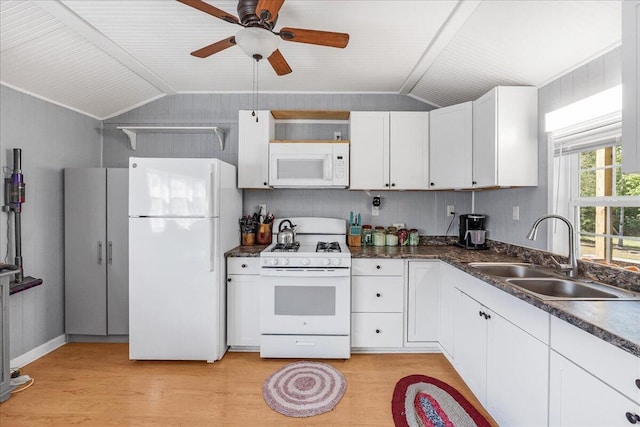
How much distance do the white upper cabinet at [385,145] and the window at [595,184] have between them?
1026mm

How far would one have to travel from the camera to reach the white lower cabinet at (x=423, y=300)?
273 cm

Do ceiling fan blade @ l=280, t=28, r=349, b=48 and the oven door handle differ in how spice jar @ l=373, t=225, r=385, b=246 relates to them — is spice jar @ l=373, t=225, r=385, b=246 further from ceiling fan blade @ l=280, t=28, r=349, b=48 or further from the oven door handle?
ceiling fan blade @ l=280, t=28, r=349, b=48

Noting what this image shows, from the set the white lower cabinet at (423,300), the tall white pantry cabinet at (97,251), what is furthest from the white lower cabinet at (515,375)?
the tall white pantry cabinet at (97,251)

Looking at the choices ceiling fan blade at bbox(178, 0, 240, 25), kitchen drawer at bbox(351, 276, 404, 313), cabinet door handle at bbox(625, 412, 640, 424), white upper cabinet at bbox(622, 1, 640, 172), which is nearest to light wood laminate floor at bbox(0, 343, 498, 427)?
kitchen drawer at bbox(351, 276, 404, 313)

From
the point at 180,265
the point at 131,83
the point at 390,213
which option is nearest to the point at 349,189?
the point at 390,213

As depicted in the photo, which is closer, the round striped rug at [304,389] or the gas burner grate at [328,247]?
the round striped rug at [304,389]

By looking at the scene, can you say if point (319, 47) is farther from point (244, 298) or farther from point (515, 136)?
point (244, 298)

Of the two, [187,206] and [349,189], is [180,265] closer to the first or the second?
[187,206]

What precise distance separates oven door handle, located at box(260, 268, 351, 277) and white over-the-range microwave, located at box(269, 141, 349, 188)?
0.83 meters

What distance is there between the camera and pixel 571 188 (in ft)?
7.30

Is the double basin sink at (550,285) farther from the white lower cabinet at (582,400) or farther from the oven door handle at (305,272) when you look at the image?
the oven door handle at (305,272)

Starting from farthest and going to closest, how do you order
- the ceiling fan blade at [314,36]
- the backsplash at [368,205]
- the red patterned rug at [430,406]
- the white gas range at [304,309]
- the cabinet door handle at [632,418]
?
the backsplash at [368,205] < the white gas range at [304,309] < the red patterned rug at [430,406] < the ceiling fan blade at [314,36] < the cabinet door handle at [632,418]

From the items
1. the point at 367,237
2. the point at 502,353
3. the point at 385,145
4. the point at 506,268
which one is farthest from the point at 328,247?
the point at 502,353

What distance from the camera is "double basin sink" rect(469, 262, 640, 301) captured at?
158 cm
